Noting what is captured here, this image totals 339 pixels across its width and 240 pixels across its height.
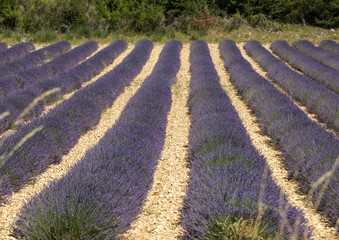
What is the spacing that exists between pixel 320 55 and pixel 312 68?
8.23 feet

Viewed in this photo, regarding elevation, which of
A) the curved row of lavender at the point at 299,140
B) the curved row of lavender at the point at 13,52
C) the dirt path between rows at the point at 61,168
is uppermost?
the curved row of lavender at the point at 299,140

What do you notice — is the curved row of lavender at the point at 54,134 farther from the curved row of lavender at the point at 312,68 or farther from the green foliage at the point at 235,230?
the curved row of lavender at the point at 312,68

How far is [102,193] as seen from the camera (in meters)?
2.41

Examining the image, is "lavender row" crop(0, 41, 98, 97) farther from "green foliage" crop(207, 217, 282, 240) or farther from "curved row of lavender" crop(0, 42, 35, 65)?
"green foliage" crop(207, 217, 282, 240)

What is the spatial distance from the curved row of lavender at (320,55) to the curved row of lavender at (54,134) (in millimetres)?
6417

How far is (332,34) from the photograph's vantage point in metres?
17.5

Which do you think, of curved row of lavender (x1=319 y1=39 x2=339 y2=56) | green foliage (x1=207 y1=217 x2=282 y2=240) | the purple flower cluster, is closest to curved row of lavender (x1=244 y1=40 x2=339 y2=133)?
the purple flower cluster

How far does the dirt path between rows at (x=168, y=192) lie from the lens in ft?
8.39

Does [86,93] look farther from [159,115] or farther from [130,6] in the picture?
[130,6]

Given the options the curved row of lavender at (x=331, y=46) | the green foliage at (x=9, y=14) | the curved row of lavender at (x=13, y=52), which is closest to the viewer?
the curved row of lavender at (x=13, y=52)

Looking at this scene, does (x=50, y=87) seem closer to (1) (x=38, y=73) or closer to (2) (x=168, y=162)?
(1) (x=38, y=73)

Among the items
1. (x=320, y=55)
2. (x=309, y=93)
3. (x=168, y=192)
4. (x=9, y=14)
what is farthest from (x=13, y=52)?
(x=320, y=55)

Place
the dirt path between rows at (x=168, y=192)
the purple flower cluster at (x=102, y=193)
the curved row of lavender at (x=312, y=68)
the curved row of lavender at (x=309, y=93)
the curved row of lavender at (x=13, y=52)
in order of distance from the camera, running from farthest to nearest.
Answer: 1. the curved row of lavender at (x=13, y=52)
2. the curved row of lavender at (x=312, y=68)
3. the curved row of lavender at (x=309, y=93)
4. the dirt path between rows at (x=168, y=192)
5. the purple flower cluster at (x=102, y=193)

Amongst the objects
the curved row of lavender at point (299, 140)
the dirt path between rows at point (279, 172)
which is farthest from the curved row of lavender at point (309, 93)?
the dirt path between rows at point (279, 172)
